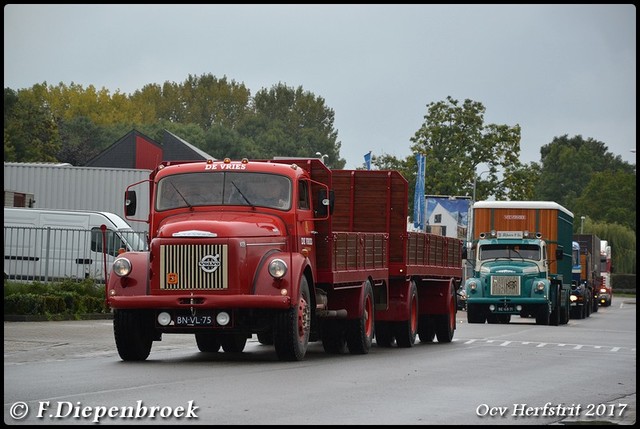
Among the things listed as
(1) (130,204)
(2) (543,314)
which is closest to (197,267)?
(1) (130,204)

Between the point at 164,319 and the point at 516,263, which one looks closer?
the point at 164,319

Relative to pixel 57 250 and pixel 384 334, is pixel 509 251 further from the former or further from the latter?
pixel 384 334

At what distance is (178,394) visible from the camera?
13.9m

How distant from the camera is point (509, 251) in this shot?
139ft

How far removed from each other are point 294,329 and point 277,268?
87cm

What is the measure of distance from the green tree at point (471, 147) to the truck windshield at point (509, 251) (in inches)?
2089

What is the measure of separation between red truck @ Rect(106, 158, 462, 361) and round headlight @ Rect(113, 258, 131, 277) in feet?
0.04

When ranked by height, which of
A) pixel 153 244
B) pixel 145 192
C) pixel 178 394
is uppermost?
pixel 145 192

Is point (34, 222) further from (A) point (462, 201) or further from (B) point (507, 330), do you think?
(A) point (462, 201)

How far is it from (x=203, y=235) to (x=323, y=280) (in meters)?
2.88

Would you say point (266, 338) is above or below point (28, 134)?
below

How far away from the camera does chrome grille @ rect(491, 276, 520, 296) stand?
1651 inches

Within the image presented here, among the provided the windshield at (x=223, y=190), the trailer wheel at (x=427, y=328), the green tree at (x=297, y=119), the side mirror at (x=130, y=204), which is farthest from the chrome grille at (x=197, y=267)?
the green tree at (x=297, y=119)

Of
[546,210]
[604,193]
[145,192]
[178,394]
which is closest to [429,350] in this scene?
[178,394]
